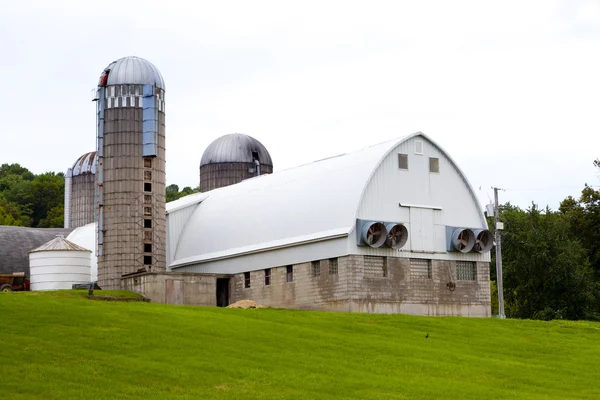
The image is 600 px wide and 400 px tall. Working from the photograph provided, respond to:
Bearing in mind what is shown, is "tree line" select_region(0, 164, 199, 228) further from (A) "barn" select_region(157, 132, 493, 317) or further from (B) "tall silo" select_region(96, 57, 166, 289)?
(A) "barn" select_region(157, 132, 493, 317)

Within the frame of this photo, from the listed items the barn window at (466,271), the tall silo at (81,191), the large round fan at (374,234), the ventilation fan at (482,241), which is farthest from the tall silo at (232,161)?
the large round fan at (374,234)

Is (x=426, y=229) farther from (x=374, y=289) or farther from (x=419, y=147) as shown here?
(x=374, y=289)

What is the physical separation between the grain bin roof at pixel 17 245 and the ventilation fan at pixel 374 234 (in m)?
31.1

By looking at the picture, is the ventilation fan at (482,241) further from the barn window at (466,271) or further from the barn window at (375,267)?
the barn window at (375,267)

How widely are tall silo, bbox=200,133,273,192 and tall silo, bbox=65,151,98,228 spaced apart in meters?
12.0

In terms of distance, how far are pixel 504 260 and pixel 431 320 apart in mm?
34562

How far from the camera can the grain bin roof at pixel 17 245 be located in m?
73.3

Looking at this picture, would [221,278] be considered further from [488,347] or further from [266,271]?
[488,347]

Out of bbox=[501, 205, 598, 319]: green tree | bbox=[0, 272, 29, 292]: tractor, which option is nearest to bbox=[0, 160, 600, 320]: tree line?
bbox=[501, 205, 598, 319]: green tree

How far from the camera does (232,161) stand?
86.8m

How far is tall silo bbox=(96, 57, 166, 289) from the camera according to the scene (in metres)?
61.4

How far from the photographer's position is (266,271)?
57.8m

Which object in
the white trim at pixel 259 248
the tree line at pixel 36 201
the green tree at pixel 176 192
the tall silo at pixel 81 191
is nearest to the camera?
the white trim at pixel 259 248

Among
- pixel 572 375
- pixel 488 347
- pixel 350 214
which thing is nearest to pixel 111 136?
pixel 350 214
